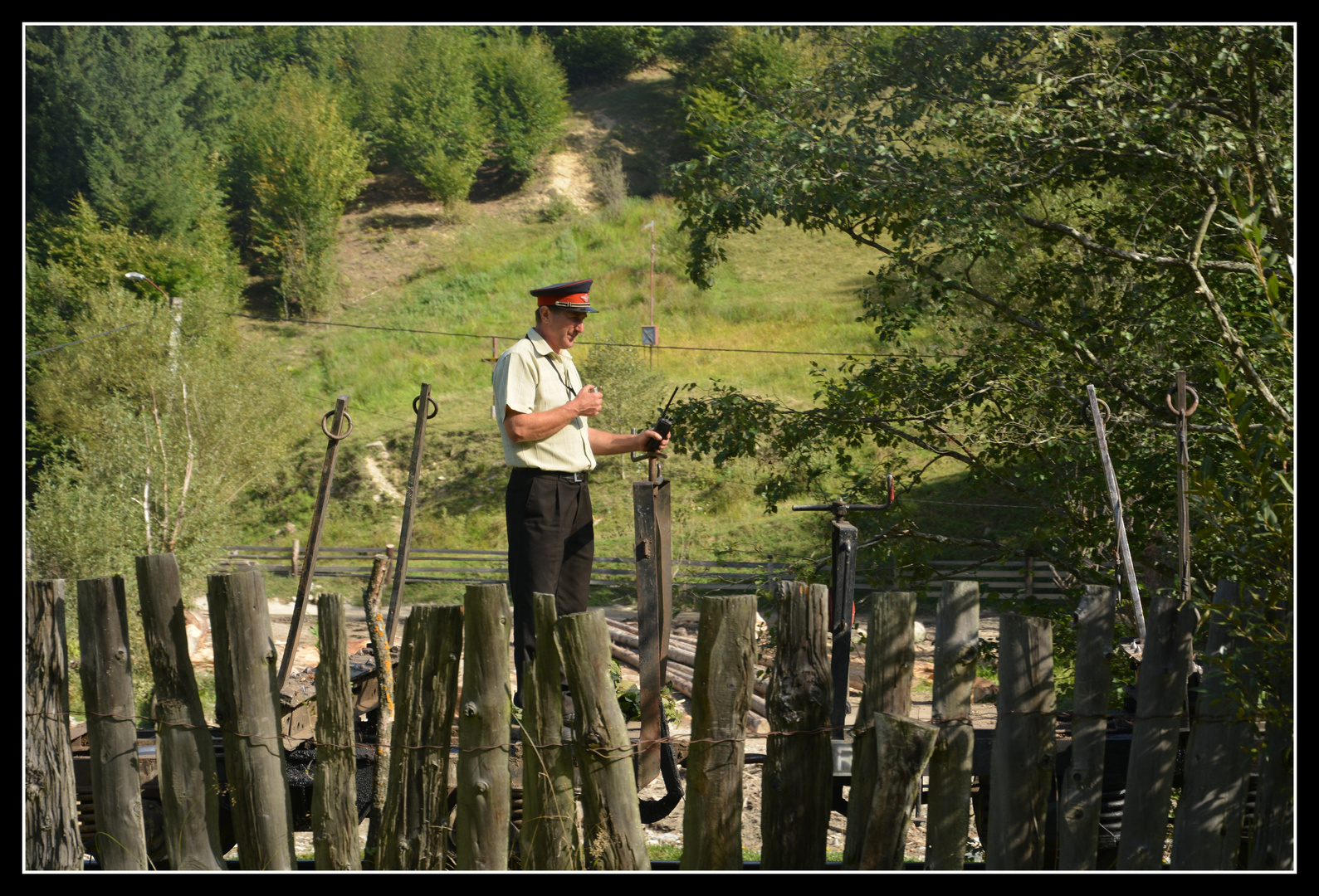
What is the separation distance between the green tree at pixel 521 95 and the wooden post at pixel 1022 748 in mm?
31323

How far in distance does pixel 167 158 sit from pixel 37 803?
109 feet

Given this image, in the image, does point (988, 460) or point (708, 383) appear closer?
point (988, 460)

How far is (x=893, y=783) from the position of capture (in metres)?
2.47

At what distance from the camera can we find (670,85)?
3331 cm

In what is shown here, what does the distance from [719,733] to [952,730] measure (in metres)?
0.60

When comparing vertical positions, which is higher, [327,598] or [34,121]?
[34,121]

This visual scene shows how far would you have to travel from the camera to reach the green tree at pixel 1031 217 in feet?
21.1

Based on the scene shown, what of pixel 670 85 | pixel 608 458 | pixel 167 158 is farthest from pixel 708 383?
pixel 167 158

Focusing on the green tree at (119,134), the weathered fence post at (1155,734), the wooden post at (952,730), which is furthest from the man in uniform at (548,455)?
the green tree at (119,134)

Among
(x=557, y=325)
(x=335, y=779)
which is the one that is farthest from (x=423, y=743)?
(x=557, y=325)

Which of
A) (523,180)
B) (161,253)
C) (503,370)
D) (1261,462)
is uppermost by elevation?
(523,180)

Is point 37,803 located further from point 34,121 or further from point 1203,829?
point 34,121

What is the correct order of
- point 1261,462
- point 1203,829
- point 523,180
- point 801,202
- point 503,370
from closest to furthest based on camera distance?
1. point 1261,462
2. point 1203,829
3. point 503,370
4. point 801,202
5. point 523,180

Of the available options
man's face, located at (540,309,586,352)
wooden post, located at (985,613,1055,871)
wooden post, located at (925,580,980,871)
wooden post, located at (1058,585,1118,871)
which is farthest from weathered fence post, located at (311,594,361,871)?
wooden post, located at (1058,585,1118,871)
